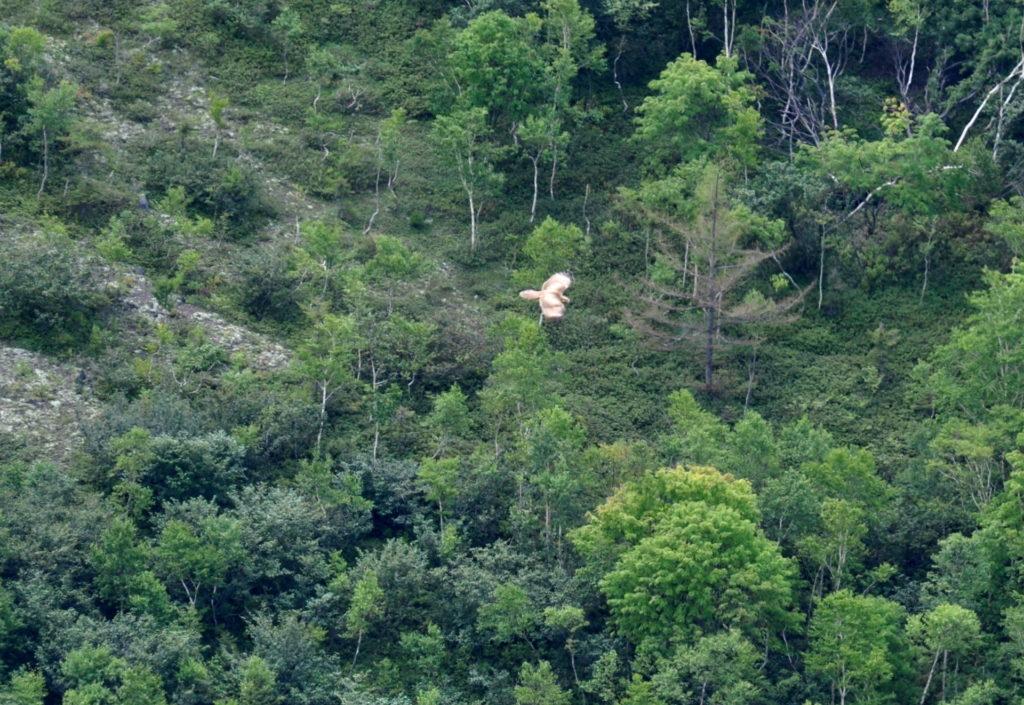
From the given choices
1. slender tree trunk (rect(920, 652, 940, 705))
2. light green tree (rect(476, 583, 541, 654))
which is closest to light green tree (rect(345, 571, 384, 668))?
light green tree (rect(476, 583, 541, 654))

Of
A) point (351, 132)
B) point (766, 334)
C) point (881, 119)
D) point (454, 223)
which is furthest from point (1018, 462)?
point (351, 132)

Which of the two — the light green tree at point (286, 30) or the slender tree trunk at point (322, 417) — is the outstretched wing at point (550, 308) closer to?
the slender tree trunk at point (322, 417)

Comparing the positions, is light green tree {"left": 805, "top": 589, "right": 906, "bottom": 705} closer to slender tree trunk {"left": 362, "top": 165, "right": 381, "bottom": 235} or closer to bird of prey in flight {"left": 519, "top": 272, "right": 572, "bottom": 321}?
bird of prey in flight {"left": 519, "top": 272, "right": 572, "bottom": 321}

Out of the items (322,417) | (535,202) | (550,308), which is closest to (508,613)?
(322,417)

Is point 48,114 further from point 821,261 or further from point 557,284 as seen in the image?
point 821,261

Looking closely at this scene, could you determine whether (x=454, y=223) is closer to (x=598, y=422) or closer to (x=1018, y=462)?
(x=598, y=422)

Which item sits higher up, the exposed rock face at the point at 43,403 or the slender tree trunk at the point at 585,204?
the slender tree trunk at the point at 585,204

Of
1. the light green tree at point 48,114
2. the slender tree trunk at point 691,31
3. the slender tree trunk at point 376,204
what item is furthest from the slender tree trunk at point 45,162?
the slender tree trunk at point 691,31
